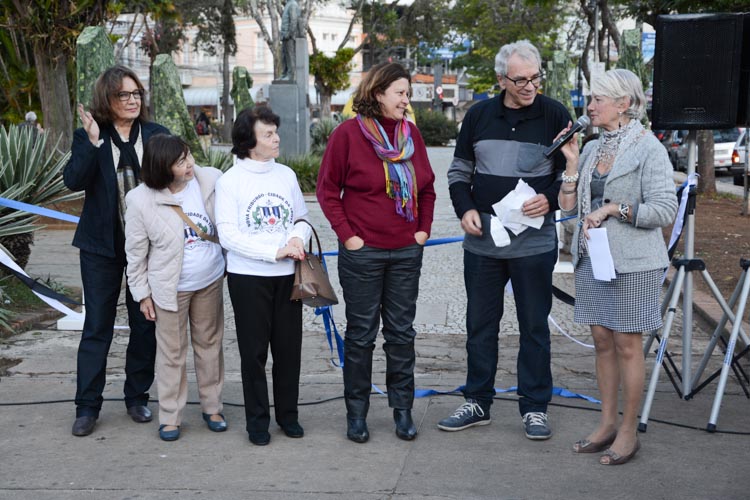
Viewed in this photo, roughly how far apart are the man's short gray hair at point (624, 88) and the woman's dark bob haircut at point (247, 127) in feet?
5.13

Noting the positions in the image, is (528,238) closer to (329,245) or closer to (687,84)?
(687,84)

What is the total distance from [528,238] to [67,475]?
2455 millimetres

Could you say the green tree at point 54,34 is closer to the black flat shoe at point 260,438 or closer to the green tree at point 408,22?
the black flat shoe at point 260,438

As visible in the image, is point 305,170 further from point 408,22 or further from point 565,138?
point 408,22

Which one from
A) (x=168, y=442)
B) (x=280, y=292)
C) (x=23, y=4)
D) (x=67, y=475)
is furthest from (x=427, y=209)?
(x=23, y=4)

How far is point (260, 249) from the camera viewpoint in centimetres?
473

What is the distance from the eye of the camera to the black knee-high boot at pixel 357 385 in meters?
4.97

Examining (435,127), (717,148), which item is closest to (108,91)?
(717,148)

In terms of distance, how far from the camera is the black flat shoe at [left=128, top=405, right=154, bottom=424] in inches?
208

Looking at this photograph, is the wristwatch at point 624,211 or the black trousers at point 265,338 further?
the black trousers at point 265,338

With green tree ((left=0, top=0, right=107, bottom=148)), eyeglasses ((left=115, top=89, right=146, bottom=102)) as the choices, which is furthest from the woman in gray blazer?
green tree ((left=0, top=0, right=107, bottom=148))

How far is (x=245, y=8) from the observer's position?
46.4 m

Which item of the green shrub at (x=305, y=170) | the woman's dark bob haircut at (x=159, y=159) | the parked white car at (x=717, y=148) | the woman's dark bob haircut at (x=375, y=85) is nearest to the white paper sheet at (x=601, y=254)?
the woman's dark bob haircut at (x=375, y=85)

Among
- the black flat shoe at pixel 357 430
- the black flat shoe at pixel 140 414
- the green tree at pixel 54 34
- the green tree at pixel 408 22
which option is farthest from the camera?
the green tree at pixel 408 22
